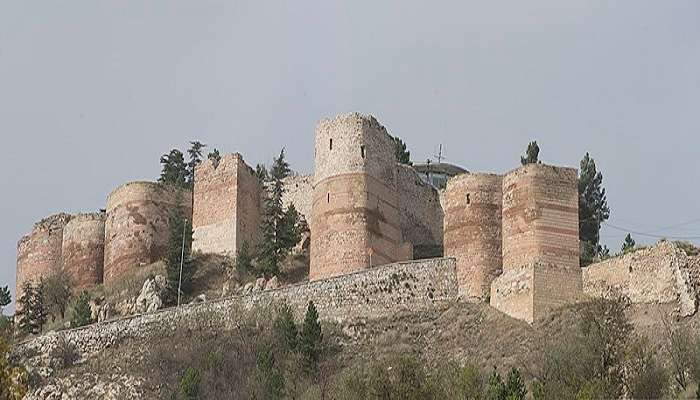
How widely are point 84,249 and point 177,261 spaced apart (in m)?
5.65

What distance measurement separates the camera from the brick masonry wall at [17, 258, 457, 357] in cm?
4541

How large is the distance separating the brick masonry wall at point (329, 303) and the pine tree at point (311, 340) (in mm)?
1223

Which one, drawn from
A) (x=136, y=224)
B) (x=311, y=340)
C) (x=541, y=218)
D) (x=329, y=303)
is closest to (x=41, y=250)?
(x=136, y=224)

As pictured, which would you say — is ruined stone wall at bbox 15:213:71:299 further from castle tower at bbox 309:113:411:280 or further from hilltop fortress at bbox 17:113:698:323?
castle tower at bbox 309:113:411:280

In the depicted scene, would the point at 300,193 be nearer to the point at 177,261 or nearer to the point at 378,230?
the point at 177,261

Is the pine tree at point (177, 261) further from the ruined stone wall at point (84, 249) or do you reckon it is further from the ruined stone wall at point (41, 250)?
the ruined stone wall at point (41, 250)

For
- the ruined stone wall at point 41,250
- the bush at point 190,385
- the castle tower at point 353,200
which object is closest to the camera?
the bush at point 190,385

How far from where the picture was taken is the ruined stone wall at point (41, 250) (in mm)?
55750

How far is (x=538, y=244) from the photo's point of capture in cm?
4319

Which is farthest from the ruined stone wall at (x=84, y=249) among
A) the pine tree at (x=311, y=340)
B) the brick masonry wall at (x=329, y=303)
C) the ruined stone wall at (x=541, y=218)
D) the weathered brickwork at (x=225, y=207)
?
the ruined stone wall at (x=541, y=218)

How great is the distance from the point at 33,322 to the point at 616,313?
2183cm

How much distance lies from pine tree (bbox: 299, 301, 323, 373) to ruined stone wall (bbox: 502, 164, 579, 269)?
17.7 feet

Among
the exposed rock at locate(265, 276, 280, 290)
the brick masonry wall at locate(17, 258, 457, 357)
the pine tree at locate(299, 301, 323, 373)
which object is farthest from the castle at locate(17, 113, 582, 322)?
the pine tree at locate(299, 301, 323, 373)

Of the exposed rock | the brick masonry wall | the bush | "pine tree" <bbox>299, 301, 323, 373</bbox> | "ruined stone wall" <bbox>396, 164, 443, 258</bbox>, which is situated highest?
"ruined stone wall" <bbox>396, 164, 443, 258</bbox>
